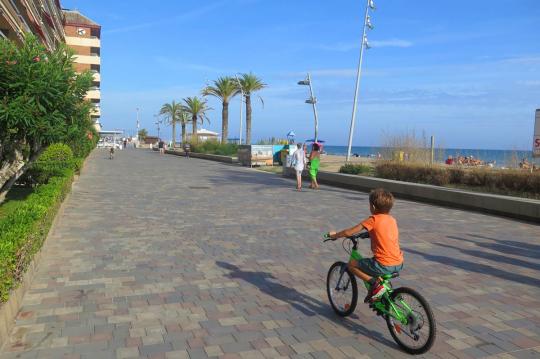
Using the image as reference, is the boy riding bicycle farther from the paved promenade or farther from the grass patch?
the grass patch

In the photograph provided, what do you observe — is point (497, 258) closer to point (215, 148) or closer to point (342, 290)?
point (342, 290)

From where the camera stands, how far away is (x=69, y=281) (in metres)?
5.50

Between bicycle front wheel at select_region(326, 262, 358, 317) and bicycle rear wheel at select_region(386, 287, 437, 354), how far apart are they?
1.78ft

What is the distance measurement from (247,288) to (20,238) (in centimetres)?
232

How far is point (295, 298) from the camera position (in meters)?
5.08

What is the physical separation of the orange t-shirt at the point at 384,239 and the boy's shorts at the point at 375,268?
0.10 feet

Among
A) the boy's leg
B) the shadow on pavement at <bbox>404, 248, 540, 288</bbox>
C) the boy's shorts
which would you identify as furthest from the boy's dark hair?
the shadow on pavement at <bbox>404, 248, 540, 288</bbox>

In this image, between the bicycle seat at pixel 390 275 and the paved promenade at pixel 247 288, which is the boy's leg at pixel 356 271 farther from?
the paved promenade at pixel 247 288

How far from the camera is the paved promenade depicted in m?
3.92

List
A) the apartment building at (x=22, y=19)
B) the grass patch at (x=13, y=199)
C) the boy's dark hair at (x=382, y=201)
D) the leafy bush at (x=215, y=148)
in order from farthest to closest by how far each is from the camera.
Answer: the leafy bush at (x=215, y=148)
the apartment building at (x=22, y=19)
the grass patch at (x=13, y=199)
the boy's dark hair at (x=382, y=201)

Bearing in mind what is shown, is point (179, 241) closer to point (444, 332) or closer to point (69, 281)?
point (69, 281)

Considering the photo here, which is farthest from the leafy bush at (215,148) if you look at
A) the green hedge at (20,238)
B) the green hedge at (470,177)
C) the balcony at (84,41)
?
the green hedge at (20,238)

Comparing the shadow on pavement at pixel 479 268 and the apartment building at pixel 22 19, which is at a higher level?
the apartment building at pixel 22 19

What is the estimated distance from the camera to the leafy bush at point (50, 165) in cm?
1245
